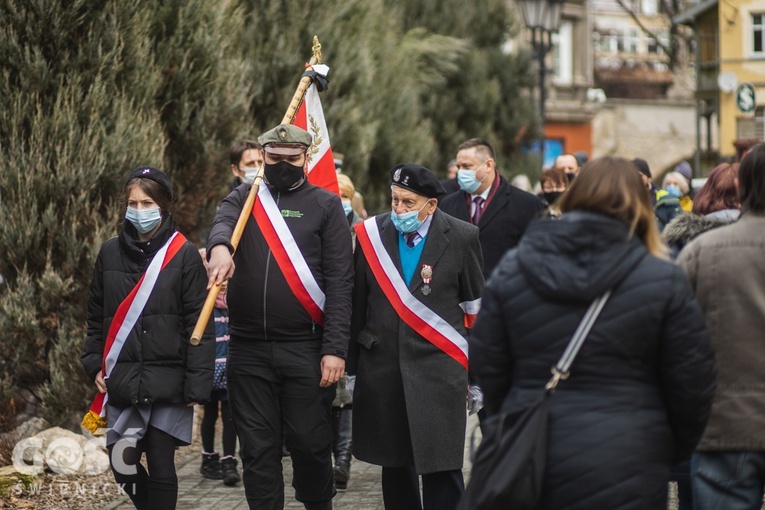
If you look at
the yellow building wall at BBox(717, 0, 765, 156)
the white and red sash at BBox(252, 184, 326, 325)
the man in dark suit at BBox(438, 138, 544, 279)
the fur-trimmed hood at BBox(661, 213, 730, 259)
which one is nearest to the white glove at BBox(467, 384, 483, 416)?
the white and red sash at BBox(252, 184, 326, 325)

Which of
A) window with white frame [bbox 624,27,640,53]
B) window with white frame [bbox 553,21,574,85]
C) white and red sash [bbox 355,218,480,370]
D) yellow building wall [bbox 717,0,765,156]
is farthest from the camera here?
window with white frame [bbox 624,27,640,53]

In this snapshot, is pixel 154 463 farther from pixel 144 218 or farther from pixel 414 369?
pixel 414 369

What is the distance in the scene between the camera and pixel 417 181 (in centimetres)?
630

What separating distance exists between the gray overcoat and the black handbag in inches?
84.0

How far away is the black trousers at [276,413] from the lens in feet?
20.4

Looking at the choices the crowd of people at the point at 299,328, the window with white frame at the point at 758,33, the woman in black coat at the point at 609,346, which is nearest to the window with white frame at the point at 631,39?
the window with white frame at the point at 758,33

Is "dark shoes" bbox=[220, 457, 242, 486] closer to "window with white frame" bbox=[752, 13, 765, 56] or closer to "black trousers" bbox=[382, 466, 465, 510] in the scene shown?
"black trousers" bbox=[382, 466, 465, 510]

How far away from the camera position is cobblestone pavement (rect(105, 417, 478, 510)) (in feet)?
25.3

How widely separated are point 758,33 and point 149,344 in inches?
1499

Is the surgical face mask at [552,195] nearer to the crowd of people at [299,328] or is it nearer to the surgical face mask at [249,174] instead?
the surgical face mask at [249,174]

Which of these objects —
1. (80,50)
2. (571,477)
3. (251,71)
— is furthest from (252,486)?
(251,71)

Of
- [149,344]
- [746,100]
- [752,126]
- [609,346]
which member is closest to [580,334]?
[609,346]

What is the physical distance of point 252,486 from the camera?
6.21 m

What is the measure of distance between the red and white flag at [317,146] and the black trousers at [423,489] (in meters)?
1.96
